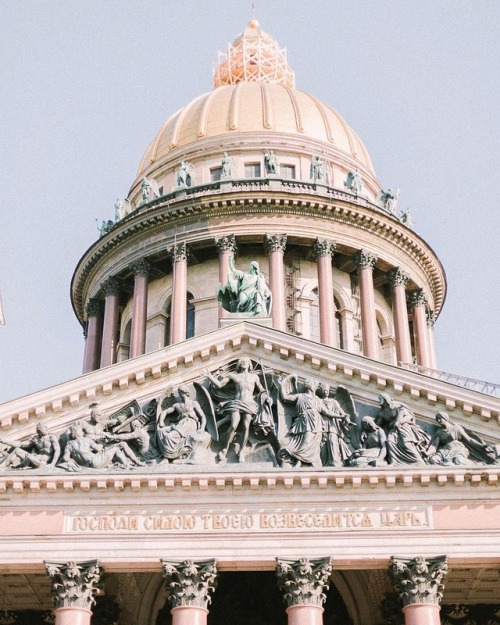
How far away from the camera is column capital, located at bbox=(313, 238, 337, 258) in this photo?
44906 mm

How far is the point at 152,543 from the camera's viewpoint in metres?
25.2

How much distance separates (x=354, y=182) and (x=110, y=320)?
12.6m

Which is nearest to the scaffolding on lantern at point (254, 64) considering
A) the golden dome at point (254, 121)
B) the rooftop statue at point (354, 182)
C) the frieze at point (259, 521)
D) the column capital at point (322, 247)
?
the golden dome at point (254, 121)

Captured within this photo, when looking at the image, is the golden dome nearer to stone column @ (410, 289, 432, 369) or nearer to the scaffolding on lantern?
the scaffolding on lantern

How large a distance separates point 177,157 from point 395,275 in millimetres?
11780

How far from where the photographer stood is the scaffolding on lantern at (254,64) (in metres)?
57.3

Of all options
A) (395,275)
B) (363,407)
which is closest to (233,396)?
(363,407)

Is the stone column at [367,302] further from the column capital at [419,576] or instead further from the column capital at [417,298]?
the column capital at [419,576]

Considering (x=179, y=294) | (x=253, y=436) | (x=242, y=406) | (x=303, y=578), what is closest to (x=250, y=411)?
(x=242, y=406)

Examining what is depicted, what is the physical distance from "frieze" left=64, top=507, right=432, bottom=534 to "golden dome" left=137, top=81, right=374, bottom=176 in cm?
2672

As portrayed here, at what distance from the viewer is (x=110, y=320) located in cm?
4700

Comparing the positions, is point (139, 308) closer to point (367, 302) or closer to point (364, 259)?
point (367, 302)

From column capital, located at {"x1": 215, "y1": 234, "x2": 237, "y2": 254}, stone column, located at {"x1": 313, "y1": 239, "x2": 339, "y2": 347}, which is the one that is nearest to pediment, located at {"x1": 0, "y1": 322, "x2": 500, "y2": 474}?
stone column, located at {"x1": 313, "y1": 239, "x2": 339, "y2": 347}

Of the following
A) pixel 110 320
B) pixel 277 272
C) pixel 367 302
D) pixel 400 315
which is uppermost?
pixel 277 272
